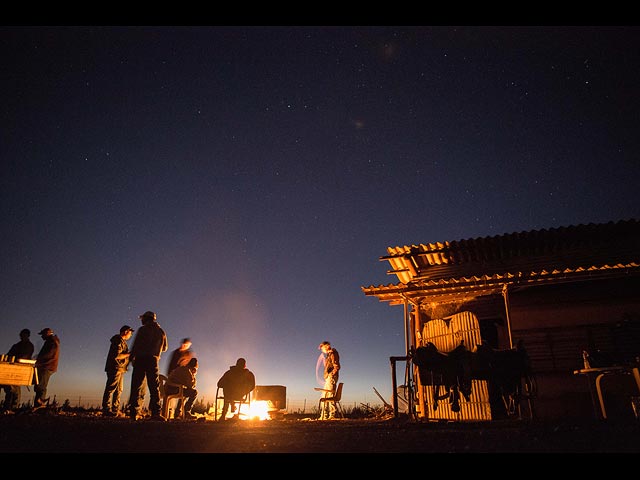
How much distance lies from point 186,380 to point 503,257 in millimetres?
9299

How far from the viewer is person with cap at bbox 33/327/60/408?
9164 mm

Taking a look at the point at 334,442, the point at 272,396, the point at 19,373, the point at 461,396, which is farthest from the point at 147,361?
the point at 461,396

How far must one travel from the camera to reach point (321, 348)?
12.1 m

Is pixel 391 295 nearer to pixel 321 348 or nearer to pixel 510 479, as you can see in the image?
A: pixel 321 348

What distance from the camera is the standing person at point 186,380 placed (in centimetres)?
952

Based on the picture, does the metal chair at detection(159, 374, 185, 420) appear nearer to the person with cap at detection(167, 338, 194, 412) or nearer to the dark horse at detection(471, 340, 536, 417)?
the person with cap at detection(167, 338, 194, 412)

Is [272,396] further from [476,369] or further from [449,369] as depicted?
[476,369]

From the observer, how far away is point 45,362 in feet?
30.4

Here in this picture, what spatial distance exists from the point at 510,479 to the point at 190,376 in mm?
8428

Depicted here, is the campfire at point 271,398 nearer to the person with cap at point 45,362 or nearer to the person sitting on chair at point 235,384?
the person sitting on chair at point 235,384

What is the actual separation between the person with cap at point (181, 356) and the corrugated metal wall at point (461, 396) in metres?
6.06

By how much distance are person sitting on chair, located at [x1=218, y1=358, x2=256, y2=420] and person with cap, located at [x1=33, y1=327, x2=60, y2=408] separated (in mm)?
4053

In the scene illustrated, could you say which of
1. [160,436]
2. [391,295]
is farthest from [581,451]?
[391,295]

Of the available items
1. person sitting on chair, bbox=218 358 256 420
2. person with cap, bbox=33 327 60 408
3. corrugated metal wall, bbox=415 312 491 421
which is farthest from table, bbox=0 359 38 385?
corrugated metal wall, bbox=415 312 491 421
